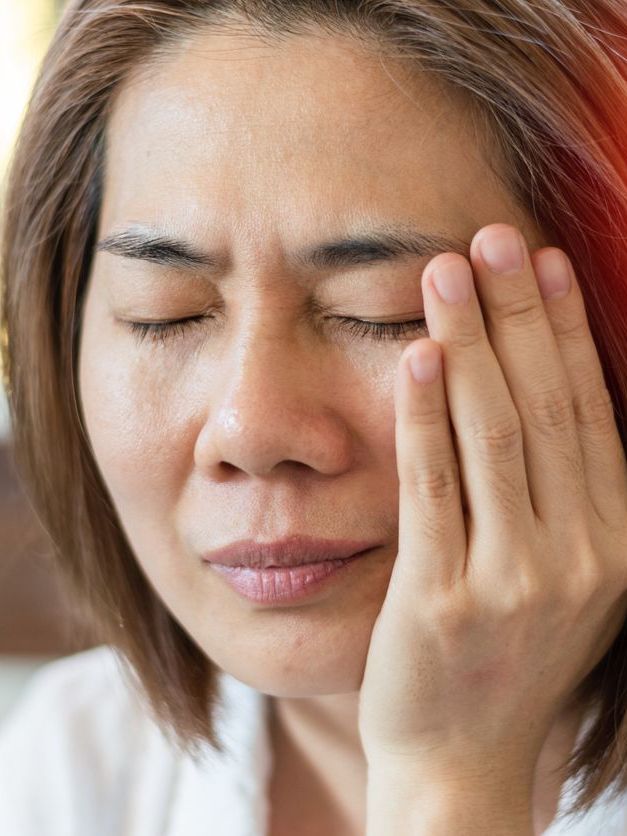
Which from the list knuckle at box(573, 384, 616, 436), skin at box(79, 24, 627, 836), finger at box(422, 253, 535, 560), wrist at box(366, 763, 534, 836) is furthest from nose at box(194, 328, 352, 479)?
wrist at box(366, 763, 534, 836)

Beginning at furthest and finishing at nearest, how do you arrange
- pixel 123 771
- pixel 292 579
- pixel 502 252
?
pixel 123 771, pixel 292 579, pixel 502 252

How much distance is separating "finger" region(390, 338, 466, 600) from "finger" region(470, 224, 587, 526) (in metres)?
0.07

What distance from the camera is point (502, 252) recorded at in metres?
0.97

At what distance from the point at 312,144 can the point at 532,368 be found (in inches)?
10.9

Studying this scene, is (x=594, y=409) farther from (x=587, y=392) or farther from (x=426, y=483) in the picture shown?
(x=426, y=483)

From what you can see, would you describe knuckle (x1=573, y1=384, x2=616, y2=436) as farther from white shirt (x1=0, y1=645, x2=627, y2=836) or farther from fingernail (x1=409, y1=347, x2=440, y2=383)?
white shirt (x1=0, y1=645, x2=627, y2=836)

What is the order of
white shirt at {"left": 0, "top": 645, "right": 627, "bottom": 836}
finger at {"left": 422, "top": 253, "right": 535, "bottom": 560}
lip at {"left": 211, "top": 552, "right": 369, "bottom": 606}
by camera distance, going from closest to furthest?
Result: finger at {"left": 422, "top": 253, "right": 535, "bottom": 560} < lip at {"left": 211, "top": 552, "right": 369, "bottom": 606} < white shirt at {"left": 0, "top": 645, "right": 627, "bottom": 836}

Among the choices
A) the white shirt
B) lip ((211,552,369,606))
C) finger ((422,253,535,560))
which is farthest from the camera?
the white shirt

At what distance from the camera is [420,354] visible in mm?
980

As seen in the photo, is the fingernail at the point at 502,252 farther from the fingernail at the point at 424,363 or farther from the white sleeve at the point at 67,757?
the white sleeve at the point at 67,757

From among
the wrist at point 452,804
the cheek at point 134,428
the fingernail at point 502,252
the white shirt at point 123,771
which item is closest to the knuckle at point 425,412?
the fingernail at point 502,252

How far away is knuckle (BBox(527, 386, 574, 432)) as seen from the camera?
101 centimetres

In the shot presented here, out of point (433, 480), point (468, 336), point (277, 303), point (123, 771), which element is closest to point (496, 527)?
point (433, 480)

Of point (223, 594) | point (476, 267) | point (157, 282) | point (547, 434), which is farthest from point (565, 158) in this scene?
point (223, 594)
